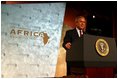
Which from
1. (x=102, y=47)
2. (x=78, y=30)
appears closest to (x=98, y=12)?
(x=78, y=30)

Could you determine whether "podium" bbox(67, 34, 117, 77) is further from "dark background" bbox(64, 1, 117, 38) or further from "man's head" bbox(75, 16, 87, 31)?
"dark background" bbox(64, 1, 117, 38)

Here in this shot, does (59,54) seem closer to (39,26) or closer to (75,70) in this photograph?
(39,26)

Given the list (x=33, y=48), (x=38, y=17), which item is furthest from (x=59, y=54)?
(x=38, y=17)

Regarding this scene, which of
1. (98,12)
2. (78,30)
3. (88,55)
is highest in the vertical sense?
(98,12)

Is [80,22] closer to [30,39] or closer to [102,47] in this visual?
[102,47]

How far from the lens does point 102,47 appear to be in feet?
4.18

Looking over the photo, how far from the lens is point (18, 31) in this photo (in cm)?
196

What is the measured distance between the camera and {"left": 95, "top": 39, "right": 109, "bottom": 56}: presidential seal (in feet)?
4.14

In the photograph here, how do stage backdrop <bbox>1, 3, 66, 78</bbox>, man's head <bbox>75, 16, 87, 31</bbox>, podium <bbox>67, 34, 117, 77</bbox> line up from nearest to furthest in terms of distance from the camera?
podium <bbox>67, 34, 117, 77</bbox> < man's head <bbox>75, 16, 87, 31</bbox> < stage backdrop <bbox>1, 3, 66, 78</bbox>

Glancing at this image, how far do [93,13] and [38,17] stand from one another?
509 mm

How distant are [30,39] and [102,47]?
2.89 ft

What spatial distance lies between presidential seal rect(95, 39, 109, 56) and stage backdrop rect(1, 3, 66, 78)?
0.81m

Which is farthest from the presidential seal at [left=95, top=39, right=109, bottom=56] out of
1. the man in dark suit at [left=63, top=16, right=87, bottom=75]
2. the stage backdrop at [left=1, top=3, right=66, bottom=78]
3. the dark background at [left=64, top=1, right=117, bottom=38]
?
the stage backdrop at [left=1, top=3, right=66, bottom=78]

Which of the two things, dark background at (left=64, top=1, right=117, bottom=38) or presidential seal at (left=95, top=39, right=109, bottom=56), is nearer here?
presidential seal at (left=95, top=39, right=109, bottom=56)
